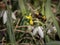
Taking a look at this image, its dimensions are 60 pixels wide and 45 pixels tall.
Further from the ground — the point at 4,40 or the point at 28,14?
the point at 28,14

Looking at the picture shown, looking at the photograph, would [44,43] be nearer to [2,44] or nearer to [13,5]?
[2,44]

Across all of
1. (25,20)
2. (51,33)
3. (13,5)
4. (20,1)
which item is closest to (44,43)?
(51,33)

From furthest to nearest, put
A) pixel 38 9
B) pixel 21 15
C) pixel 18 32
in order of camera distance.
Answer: pixel 38 9, pixel 21 15, pixel 18 32

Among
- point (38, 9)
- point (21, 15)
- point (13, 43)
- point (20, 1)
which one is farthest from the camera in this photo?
point (38, 9)

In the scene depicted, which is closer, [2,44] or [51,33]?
[2,44]

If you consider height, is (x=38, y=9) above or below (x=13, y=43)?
above

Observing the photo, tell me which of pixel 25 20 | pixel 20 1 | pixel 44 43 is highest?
pixel 20 1

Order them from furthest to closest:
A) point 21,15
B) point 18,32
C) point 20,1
Answer: point 21,15, point 18,32, point 20,1

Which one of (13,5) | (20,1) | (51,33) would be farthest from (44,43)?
(13,5)

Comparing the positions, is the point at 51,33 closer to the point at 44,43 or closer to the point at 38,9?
the point at 44,43
